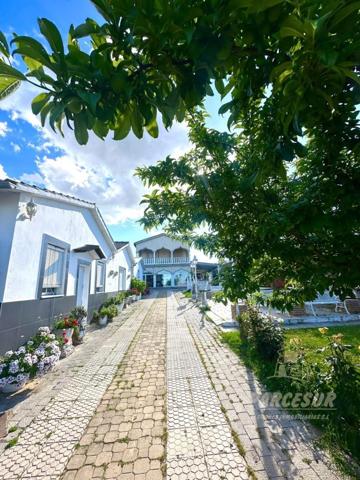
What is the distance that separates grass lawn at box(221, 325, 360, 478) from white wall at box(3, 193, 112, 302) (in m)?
5.36

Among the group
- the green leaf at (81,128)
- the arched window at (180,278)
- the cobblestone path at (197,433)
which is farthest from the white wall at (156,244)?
the green leaf at (81,128)

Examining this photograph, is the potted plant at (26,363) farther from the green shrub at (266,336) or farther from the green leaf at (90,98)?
the green leaf at (90,98)

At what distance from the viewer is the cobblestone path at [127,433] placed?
2.34 m

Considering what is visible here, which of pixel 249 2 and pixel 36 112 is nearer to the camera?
pixel 249 2

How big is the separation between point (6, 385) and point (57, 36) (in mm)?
5330

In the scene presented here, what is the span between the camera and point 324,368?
12.2 ft

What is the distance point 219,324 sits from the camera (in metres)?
8.62

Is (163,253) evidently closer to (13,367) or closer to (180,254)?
(180,254)

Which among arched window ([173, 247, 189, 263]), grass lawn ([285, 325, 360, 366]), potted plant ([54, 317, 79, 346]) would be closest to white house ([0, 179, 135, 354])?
potted plant ([54, 317, 79, 346])

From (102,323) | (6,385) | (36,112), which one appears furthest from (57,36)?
(102,323)

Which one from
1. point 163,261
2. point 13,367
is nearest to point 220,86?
point 13,367

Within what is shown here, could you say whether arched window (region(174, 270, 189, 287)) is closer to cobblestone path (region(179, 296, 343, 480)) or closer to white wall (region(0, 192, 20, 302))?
cobblestone path (region(179, 296, 343, 480))

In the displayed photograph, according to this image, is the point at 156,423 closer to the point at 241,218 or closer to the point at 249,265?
the point at 249,265

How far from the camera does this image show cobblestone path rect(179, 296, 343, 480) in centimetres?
222
